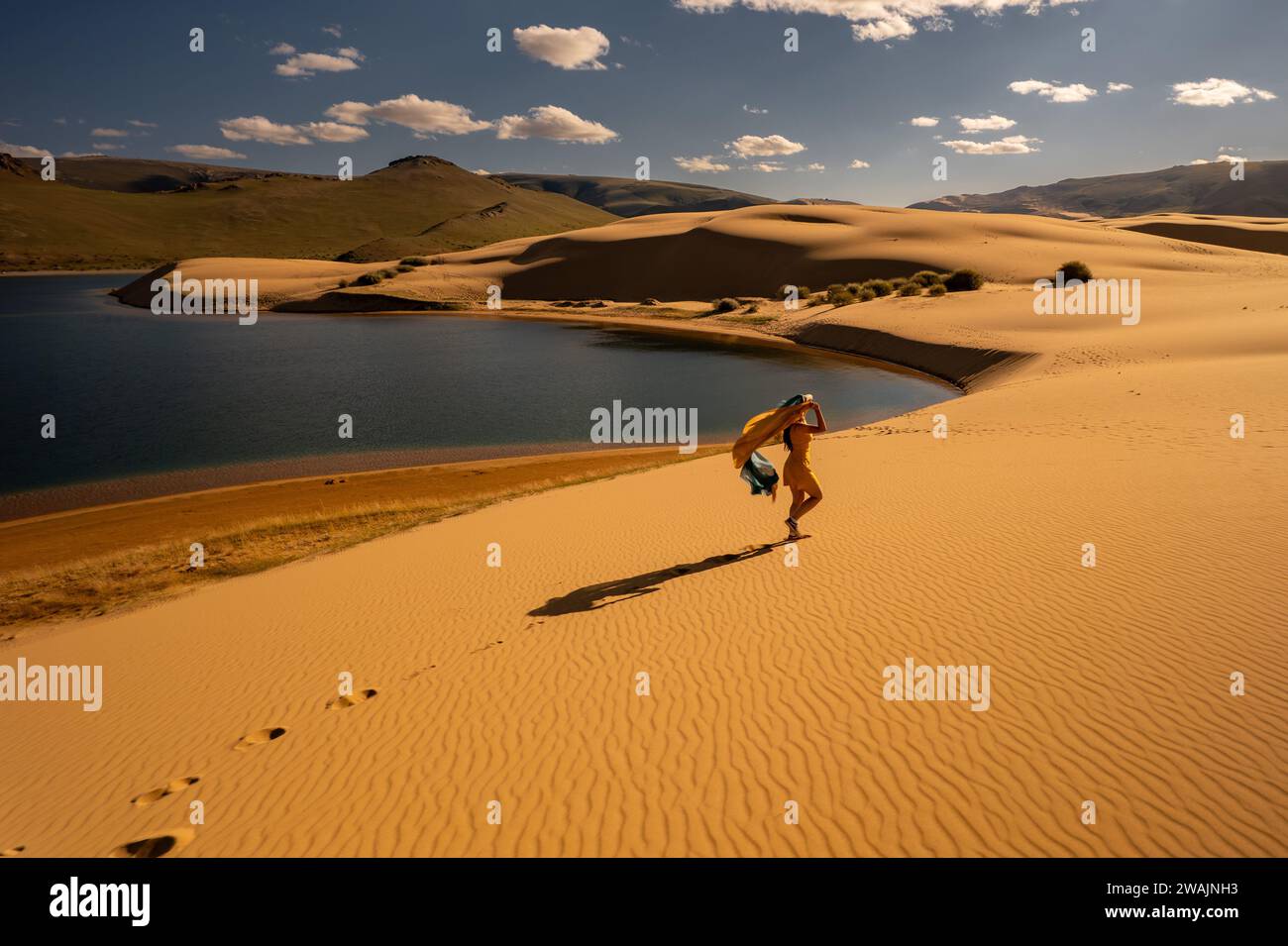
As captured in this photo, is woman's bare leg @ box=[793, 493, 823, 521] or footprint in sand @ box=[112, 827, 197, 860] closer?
footprint in sand @ box=[112, 827, 197, 860]

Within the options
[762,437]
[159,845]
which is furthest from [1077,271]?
[159,845]

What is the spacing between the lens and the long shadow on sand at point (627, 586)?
365 inches

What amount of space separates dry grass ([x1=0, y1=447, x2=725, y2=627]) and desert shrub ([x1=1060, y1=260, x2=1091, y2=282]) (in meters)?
52.8

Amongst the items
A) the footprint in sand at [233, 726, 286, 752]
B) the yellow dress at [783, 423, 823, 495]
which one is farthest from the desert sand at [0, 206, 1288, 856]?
the yellow dress at [783, 423, 823, 495]

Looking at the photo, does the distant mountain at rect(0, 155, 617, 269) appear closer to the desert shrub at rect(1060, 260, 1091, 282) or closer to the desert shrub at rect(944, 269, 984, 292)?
the desert shrub at rect(944, 269, 984, 292)

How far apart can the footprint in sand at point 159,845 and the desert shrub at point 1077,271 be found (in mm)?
62427

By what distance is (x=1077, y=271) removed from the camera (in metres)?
53.1

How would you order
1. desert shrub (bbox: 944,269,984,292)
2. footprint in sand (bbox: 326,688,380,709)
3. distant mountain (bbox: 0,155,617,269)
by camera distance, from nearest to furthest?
footprint in sand (bbox: 326,688,380,709) → desert shrub (bbox: 944,269,984,292) → distant mountain (bbox: 0,155,617,269)

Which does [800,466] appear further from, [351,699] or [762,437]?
[351,699]

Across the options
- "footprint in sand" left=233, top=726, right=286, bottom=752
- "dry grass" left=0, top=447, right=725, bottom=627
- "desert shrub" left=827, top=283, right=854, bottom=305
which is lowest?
"footprint in sand" left=233, top=726, right=286, bottom=752

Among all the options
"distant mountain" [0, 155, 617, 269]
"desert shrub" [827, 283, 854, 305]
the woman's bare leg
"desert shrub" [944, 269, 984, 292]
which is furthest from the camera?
"distant mountain" [0, 155, 617, 269]

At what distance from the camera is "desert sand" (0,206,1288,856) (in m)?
4.80
